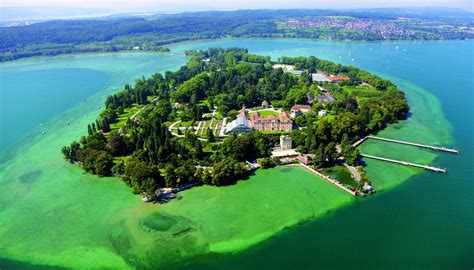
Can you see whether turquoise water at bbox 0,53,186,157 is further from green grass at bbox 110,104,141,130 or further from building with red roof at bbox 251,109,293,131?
building with red roof at bbox 251,109,293,131

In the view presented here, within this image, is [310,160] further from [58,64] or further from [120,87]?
[58,64]

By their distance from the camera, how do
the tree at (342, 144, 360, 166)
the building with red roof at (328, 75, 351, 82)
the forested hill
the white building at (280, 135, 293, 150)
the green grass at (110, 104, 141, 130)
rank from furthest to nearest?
the forested hill < the building with red roof at (328, 75, 351, 82) < the green grass at (110, 104, 141, 130) < the white building at (280, 135, 293, 150) < the tree at (342, 144, 360, 166)

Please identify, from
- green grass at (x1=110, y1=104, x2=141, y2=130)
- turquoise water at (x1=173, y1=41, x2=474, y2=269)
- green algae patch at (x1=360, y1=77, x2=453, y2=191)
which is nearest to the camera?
turquoise water at (x1=173, y1=41, x2=474, y2=269)

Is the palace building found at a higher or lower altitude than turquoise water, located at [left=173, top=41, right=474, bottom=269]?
higher

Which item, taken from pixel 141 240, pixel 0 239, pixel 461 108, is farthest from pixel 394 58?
pixel 0 239

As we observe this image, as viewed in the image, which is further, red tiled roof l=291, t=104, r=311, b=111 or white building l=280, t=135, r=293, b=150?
red tiled roof l=291, t=104, r=311, b=111

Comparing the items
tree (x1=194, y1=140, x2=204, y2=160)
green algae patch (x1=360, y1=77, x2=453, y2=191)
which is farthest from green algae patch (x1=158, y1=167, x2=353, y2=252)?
green algae patch (x1=360, y1=77, x2=453, y2=191)

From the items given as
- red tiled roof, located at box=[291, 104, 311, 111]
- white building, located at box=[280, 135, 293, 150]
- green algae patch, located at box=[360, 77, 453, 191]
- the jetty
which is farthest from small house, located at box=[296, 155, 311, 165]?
red tiled roof, located at box=[291, 104, 311, 111]

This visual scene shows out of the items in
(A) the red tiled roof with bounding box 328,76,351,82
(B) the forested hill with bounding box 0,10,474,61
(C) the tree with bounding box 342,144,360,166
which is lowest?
(C) the tree with bounding box 342,144,360,166

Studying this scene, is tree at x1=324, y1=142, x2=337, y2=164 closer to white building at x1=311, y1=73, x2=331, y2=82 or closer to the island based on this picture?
the island
